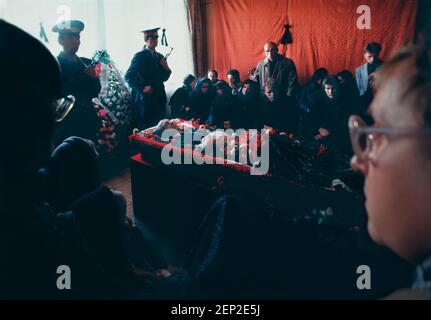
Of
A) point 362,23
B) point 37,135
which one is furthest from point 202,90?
point 37,135

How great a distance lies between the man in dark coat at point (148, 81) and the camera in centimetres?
538

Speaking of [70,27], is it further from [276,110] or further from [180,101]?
[276,110]

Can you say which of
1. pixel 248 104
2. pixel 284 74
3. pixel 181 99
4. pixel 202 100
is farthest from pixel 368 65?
pixel 181 99

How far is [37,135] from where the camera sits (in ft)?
3.73

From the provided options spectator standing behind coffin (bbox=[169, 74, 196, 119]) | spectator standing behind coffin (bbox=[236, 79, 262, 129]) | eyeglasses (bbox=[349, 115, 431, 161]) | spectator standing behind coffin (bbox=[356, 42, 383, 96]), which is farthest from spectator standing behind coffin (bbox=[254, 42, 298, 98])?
eyeglasses (bbox=[349, 115, 431, 161])

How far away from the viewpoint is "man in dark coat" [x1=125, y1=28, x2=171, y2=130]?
5.38 metres

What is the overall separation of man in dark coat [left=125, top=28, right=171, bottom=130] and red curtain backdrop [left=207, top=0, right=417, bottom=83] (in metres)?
1.83

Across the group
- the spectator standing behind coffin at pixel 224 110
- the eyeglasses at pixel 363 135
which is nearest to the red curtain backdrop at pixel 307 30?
the spectator standing behind coffin at pixel 224 110

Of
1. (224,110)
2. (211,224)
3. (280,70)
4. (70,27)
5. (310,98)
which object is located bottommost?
(211,224)

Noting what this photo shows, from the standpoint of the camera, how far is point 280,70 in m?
5.78

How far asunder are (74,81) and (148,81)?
182 cm

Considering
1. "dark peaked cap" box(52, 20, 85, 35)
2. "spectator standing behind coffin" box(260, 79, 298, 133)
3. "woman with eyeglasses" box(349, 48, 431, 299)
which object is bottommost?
"spectator standing behind coffin" box(260, 79, 298, 133)

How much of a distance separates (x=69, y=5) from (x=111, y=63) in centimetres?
95

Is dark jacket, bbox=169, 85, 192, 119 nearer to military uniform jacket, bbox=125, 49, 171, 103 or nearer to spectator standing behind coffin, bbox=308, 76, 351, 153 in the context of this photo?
military uniform jacket, bbox=125, 49, 171, 103
